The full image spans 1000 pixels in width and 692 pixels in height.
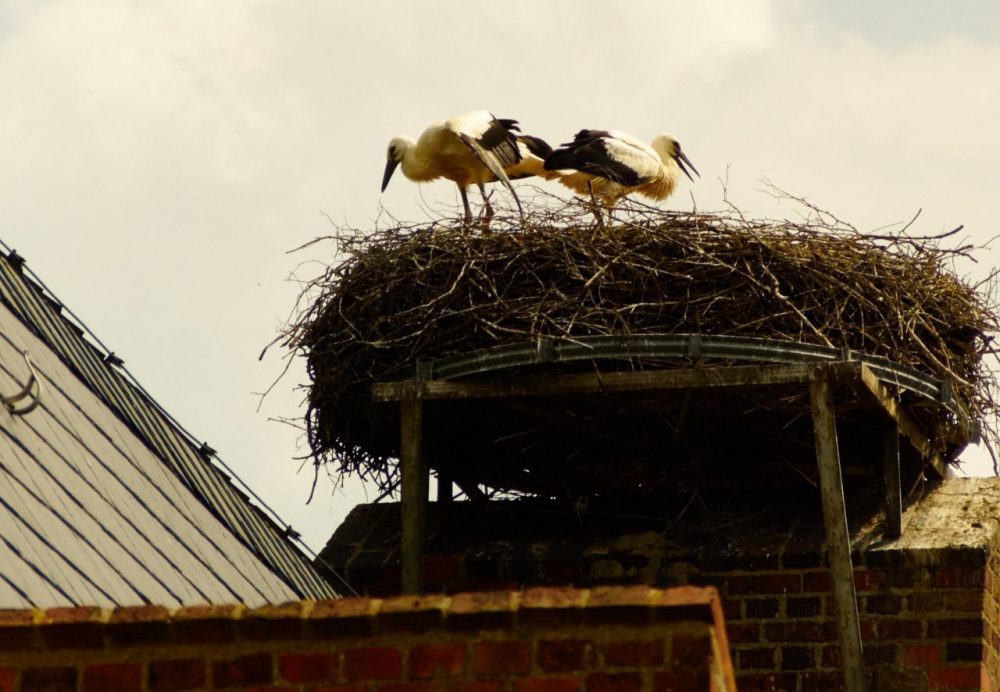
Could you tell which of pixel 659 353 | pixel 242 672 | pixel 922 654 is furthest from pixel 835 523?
pixel 242 672

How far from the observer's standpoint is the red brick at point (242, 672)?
6.74 meters

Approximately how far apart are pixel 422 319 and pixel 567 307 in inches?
30.7

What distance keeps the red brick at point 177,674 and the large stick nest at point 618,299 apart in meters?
4.97

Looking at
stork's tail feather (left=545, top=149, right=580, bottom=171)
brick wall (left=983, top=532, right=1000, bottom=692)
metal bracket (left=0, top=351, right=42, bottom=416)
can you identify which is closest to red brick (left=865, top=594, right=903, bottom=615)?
brick wall (left=983, top=532, right=1000, bottom=692)

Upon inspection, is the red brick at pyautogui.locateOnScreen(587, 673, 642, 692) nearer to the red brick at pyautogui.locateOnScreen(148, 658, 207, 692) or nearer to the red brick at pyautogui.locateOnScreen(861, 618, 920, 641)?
the red brick at pyautogui.locateOnScreen(148, 658, 207, 692)

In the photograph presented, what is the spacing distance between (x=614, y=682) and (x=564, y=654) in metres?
0.17

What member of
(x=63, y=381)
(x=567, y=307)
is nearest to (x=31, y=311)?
(x=63, y=381)

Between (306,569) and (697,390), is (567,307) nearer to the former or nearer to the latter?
(697,390)

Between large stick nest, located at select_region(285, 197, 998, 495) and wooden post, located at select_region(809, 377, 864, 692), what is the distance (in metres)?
0.39

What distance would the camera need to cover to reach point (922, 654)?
38.2 feet

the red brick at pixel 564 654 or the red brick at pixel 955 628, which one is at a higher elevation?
the red brick at pixel 955 628

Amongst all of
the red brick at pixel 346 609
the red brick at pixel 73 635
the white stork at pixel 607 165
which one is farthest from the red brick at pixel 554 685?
the white stork at pixel 607 165

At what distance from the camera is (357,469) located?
42.9 feet

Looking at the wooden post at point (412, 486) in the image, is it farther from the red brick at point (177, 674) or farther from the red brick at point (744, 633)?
the red brick at point (177, 674)
